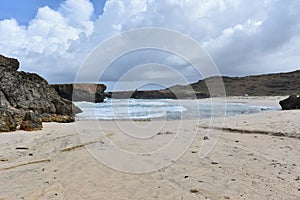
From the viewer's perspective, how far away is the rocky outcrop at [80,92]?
43.8 meters

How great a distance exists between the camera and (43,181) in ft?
15.1

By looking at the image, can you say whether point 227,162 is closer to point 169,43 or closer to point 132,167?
point 132,167

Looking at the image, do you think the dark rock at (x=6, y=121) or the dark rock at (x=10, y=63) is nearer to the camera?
the dark rock at (x=6, y=121)

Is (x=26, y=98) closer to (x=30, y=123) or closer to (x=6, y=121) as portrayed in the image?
(x=30, y=123)

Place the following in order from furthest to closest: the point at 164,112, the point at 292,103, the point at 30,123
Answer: the point at 164,112, the point at 292,103, the point at 30,123

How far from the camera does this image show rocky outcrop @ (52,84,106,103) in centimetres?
4381

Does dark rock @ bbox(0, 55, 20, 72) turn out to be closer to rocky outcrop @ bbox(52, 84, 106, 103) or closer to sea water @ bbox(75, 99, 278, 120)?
sea water @ bbox(75, 99, 278, 120)

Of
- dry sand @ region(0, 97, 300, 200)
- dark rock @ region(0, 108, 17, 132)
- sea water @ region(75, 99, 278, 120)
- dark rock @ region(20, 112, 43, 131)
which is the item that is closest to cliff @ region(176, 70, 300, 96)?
sea water @ region(75, 99, 278, 120)

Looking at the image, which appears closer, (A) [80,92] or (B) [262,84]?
(A) [80,92]

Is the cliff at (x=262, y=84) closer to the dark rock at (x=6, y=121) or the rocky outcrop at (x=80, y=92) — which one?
the rocky outcrop at (x=80, y=92)

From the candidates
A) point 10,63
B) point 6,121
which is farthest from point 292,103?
point 10,63

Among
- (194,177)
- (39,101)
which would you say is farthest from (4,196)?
(39,101)

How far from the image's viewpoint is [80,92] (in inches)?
1843

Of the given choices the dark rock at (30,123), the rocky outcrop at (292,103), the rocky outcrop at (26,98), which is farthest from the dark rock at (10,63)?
the rocky outcrop at (292,103)
